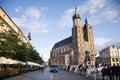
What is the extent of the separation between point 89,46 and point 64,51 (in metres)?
29.2

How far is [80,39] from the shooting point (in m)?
132

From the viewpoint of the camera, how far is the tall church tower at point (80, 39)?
5025 inches

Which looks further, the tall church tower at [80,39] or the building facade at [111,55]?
the tall church tower at [80,39]

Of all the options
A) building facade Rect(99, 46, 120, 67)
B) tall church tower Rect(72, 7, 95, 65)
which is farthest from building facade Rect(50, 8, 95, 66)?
building facade Rect(99, 46, 120, 67)

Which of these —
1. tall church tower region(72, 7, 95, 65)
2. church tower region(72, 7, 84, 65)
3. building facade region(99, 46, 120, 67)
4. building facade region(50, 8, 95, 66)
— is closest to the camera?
building facade region(99, 46, 120, 67)

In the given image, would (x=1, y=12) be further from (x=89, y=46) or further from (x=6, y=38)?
(x=89, y=46)

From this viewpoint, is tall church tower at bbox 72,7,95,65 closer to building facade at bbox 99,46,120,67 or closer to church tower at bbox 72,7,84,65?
church tower at bbox 72,7,84,65

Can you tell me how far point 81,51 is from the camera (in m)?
129

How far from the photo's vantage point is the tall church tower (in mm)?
127625

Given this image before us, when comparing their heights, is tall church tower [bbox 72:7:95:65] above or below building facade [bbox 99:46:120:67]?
above

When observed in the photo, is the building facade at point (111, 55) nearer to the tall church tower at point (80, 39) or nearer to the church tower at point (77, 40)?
the tall church tower at point (80, 39)

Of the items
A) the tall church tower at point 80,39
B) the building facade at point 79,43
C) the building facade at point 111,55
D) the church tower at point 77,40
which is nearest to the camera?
the building facade at point 111,55

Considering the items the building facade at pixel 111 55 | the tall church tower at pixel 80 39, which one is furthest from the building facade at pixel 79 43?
the building facade at pixel 111 55

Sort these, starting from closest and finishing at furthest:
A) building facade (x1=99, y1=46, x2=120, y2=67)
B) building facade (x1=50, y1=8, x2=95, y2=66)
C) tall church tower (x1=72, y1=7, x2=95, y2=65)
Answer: building facade (x1=99, y1=46, x2=120, y2=67) < tall church tower (x1=72, y1=7, x2=95, y2=65) < building facade (x1=50, y1=8, x2=95, y2=66)
